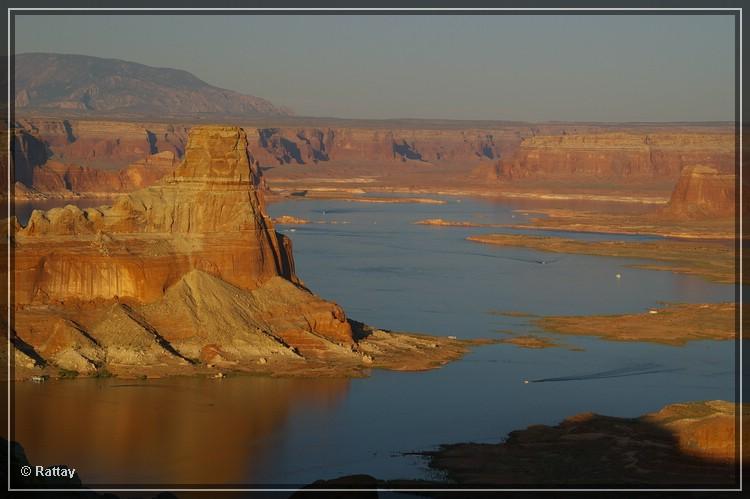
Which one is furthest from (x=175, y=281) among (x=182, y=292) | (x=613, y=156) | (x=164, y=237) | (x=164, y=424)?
(x=613, y=156)

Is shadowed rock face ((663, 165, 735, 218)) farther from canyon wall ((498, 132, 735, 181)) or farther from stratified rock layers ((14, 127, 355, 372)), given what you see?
stratified rock layers ((14, 127, 355, 372))

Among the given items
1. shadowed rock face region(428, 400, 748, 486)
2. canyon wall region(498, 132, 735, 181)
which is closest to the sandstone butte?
shadowed rock face region(428, 400, 748, 486)

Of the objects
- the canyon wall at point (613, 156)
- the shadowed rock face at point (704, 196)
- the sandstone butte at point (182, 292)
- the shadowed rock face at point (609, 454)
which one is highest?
the canyon wall at point (613, 156)

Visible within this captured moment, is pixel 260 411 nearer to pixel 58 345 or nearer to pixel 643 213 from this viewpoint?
pixel 58 345

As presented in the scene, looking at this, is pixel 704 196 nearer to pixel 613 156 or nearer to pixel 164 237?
pixel 613 156

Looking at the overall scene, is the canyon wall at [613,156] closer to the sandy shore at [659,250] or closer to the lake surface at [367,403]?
the sandy shore at [659,250]

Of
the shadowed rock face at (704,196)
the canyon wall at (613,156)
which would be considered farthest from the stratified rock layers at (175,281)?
the canyon wall at (613,156)

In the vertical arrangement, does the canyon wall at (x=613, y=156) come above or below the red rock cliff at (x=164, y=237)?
above
